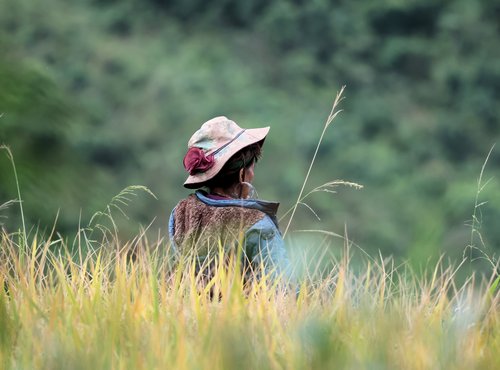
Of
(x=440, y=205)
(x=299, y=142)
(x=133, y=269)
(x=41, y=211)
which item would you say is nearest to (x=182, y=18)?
(x=299, y=142)

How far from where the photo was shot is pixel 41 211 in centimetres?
1096

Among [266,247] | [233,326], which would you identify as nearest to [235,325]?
[233,326]

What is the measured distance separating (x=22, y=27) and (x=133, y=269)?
2739 cm

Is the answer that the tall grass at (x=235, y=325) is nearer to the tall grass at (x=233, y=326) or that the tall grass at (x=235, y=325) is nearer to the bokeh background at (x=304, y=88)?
the tall grass at (x=233, y=326)

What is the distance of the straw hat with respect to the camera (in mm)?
3213

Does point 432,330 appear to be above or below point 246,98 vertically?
above

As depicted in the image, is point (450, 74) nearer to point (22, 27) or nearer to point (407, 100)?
point (407, 100)

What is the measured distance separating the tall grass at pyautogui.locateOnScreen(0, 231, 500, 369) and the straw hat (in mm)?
312

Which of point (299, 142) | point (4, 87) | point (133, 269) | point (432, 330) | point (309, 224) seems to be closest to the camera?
point (432, 330)

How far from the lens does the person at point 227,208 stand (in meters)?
3.06

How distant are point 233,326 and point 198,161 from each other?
88 centimetres

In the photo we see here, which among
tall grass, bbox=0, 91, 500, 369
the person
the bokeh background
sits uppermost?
the person

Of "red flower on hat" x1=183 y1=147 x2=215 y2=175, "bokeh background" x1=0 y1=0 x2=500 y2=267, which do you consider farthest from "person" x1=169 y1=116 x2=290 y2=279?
"bokeh background" x1=0 y1=0 x2=500 y2=267

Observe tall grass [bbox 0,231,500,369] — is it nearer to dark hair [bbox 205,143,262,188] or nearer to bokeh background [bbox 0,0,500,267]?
dark hair [bbox 205,143,262,188]
